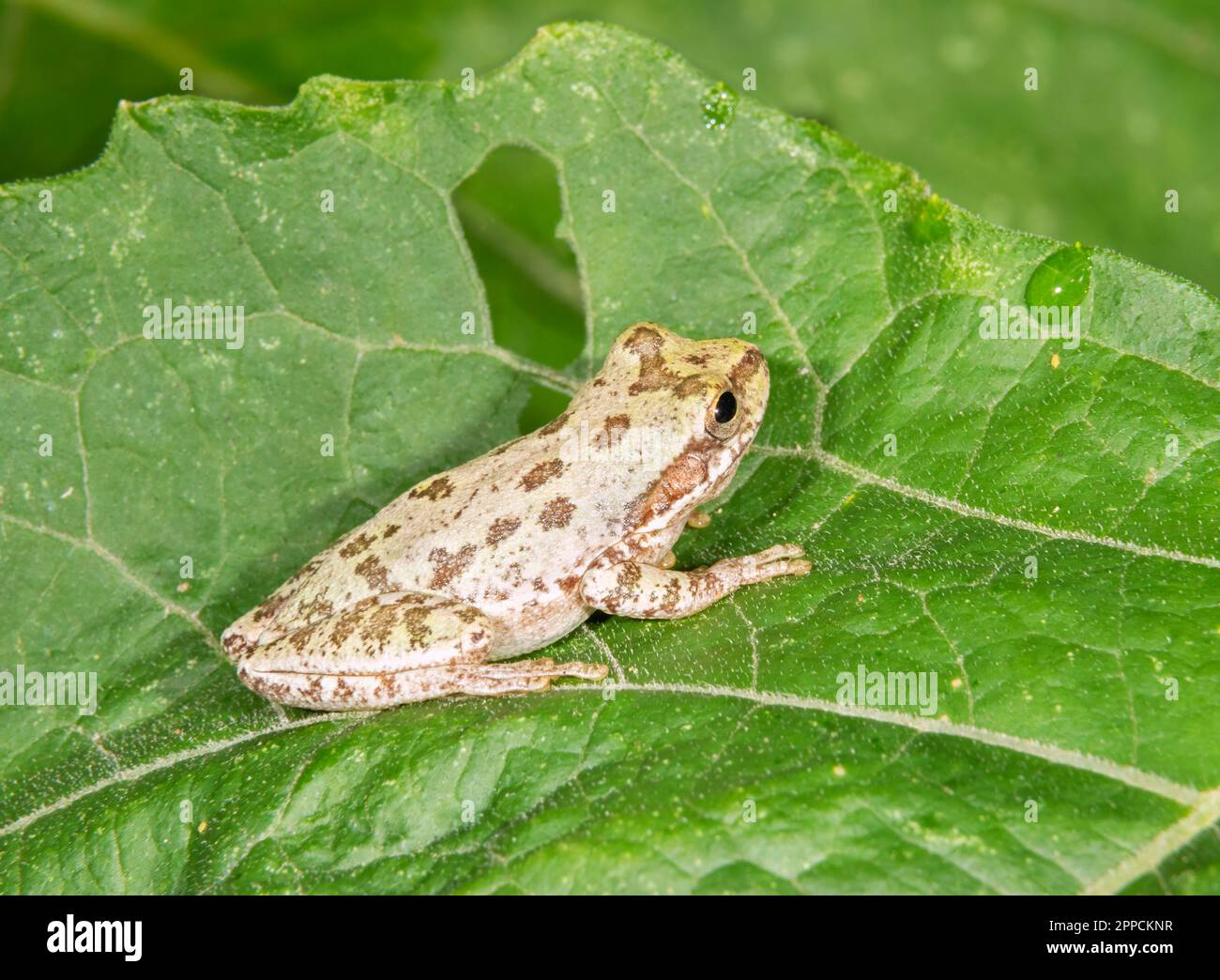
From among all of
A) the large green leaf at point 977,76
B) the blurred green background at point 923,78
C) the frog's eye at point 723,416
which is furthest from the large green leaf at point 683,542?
the large green leaf at point 977,76

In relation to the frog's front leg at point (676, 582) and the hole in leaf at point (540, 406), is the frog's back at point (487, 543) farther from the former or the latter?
the hole in leaf at point (540, 406)

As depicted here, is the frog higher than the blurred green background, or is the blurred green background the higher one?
the blurred green background

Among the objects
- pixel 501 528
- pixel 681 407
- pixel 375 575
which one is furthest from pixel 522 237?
pixel 375 575

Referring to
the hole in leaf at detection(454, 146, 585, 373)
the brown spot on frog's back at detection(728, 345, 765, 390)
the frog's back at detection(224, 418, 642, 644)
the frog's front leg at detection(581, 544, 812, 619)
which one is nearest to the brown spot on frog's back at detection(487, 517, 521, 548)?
the frog's back at detection(224, 418, 642, 644)

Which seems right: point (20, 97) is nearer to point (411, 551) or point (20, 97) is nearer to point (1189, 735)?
point (411, 551)

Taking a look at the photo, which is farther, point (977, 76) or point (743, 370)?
point (977, 76)

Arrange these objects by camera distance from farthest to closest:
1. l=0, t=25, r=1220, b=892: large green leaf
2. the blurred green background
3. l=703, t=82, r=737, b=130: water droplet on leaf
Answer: the blurred green background < l=703, t=82, r=737, b=130: water droplet on leaf < l=0, t=25, r=1220, b=892: large green leaf

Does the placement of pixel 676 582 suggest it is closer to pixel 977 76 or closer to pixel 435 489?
pixel 435 489

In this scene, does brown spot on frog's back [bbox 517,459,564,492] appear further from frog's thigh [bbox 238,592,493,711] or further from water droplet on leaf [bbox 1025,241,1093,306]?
water droplet on leaf [bbox 1025,241,1093,306]
